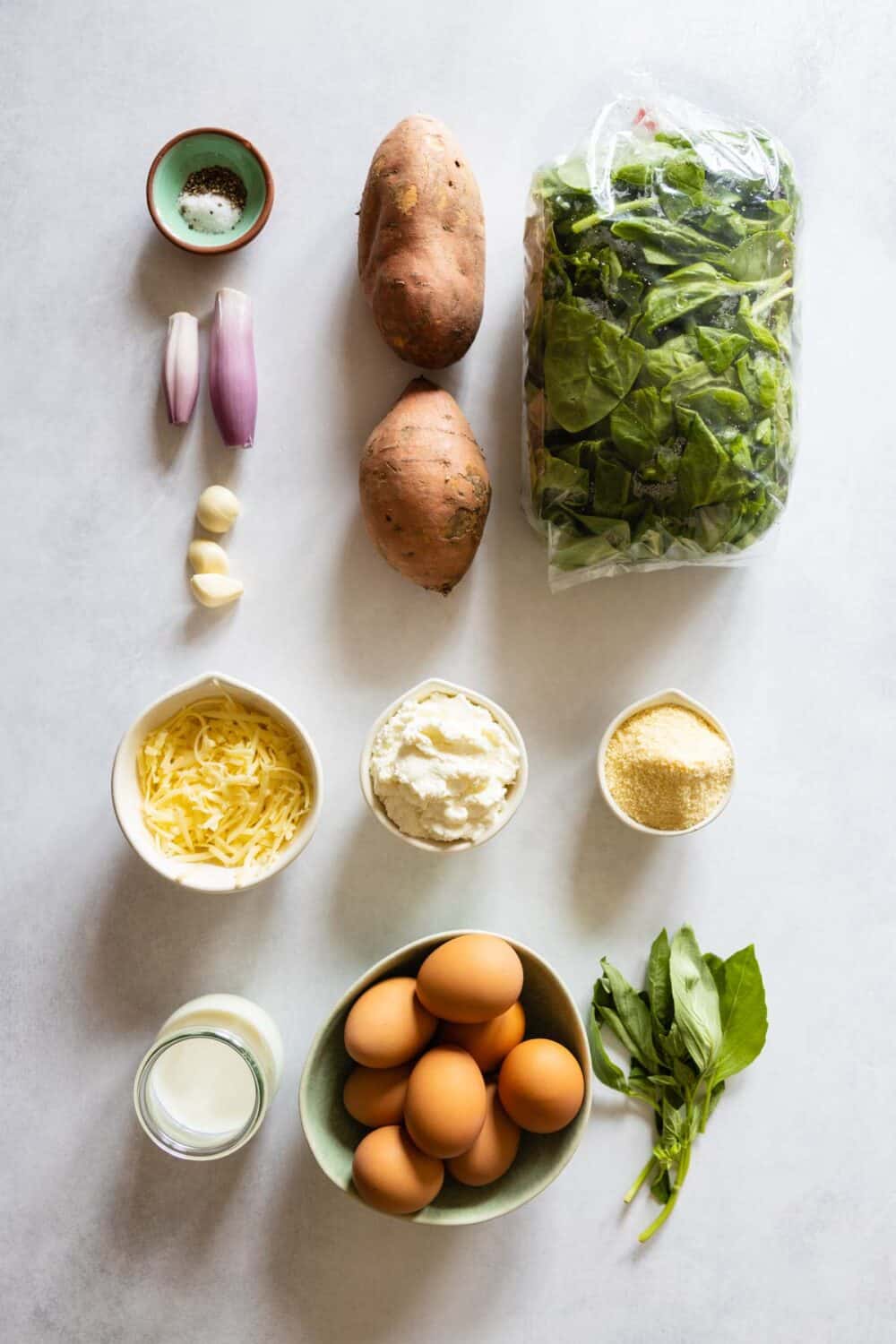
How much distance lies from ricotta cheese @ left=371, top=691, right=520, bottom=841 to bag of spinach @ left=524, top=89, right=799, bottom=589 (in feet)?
0.90

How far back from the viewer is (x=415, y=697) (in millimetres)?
1110

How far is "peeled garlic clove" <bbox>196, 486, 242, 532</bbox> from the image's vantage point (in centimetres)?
120

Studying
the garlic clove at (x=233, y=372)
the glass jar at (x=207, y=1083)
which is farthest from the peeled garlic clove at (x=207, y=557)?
the glass jar at (x=207, y=1083)

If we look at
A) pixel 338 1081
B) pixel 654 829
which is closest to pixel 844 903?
pixel 654 829

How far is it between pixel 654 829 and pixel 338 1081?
47 centimetres

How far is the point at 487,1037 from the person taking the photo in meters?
1.05

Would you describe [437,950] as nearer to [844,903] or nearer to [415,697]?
[415,697]

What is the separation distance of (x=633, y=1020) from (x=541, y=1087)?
0.24 meters

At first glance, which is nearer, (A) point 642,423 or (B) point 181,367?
(A) point 642,423

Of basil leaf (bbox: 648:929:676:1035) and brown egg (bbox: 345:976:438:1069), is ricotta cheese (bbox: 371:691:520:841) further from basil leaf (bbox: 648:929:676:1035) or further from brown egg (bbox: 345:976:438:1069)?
basil leaf (bbox: 648:929:676:1035)

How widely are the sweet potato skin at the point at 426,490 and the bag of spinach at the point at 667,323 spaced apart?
0.32 feet

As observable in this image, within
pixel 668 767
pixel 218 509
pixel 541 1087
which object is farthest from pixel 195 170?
pixel 541 1087

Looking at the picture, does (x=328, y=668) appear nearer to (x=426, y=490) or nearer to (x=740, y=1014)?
(x=426, y=490)

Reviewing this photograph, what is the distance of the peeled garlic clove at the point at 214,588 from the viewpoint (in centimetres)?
119
